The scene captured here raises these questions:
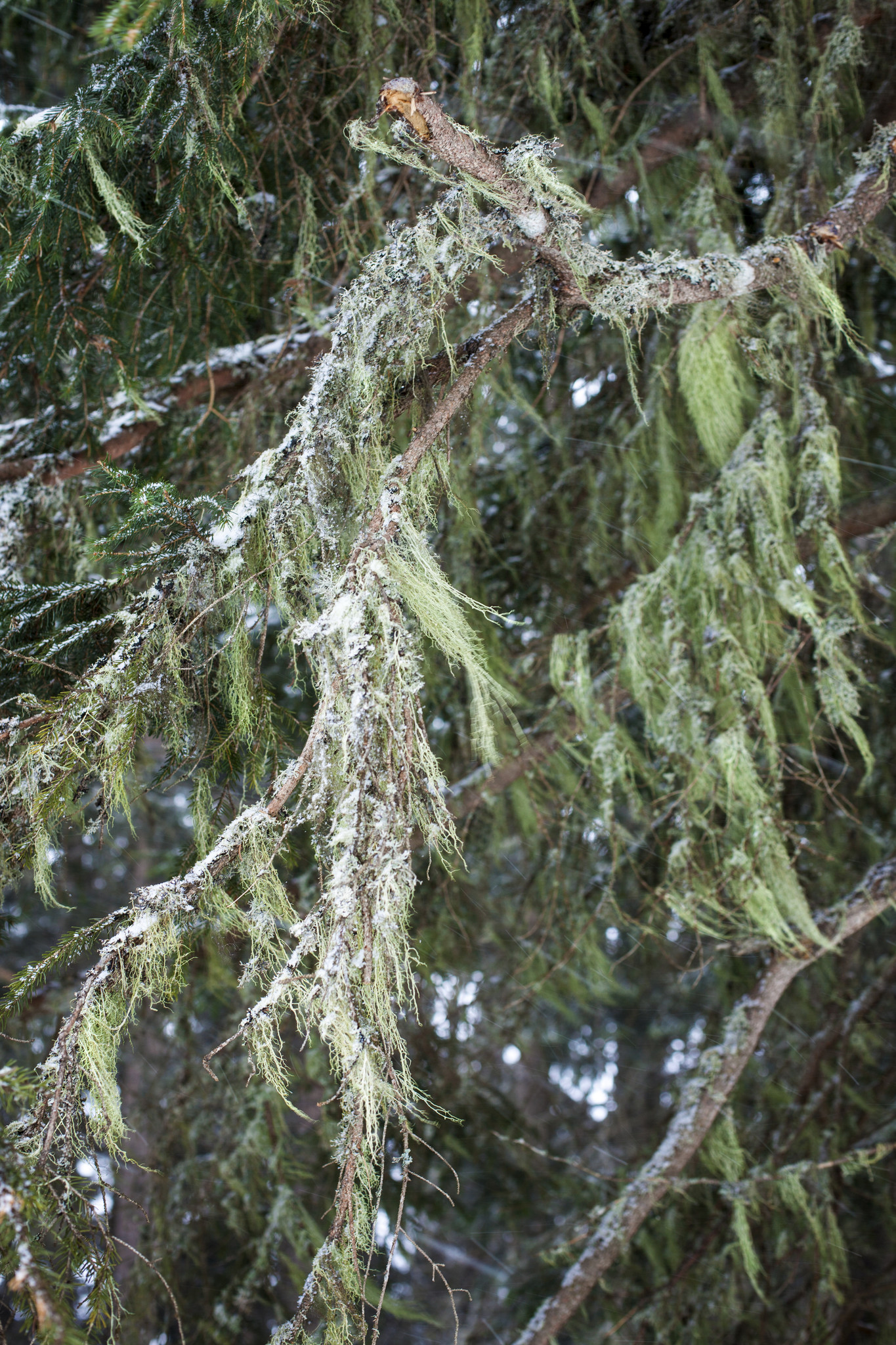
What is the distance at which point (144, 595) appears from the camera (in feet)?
4.28

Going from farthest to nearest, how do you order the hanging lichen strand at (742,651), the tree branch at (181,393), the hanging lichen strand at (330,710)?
the tree branch at (181,393) → the hanging lichen strand at (742,651) → the hanging lichen strand at (330,710)

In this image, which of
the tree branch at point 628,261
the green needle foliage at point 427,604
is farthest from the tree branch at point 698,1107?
the tree branch at point 628,261

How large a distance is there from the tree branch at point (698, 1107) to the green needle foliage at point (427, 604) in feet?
0.10

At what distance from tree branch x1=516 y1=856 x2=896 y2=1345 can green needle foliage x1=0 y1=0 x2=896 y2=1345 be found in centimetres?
3

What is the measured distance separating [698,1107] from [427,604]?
5.59 feet

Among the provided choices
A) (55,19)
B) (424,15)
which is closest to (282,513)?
(424,15)

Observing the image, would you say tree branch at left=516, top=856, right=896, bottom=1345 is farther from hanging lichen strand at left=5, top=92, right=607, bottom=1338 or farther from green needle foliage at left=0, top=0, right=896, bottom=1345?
hanging lichen strand at left=5, top=92, right=607, bottom=1338

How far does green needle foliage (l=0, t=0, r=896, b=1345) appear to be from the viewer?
1115mm

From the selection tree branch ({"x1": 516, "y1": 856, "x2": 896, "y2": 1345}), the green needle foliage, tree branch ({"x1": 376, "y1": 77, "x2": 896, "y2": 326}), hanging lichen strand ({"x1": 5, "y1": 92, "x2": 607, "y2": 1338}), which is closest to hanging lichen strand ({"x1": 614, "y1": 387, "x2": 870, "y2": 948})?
the green needle foliage

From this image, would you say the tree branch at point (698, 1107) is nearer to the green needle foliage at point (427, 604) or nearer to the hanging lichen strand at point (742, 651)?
the green needle foliage at point (427, 604)

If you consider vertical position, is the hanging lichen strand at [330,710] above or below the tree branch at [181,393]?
below

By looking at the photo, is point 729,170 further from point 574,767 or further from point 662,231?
point 574,767

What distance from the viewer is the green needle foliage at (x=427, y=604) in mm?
1115

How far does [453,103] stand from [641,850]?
2270 mm
